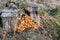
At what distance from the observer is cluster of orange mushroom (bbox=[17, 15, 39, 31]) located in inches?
276

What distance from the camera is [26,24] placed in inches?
281

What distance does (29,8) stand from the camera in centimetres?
735

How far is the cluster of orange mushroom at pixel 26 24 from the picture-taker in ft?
23.0

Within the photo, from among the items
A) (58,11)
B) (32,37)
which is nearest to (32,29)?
(32,37)

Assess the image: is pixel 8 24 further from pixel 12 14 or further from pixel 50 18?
pixel 50 18

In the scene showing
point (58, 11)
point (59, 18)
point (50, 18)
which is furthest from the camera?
point (58, 11)

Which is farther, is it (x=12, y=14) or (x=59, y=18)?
(x=59, y=18)

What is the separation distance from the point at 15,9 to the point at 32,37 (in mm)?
879

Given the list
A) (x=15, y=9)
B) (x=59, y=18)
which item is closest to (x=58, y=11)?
(x=59, y=18)

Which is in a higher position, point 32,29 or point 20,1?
point 20,1

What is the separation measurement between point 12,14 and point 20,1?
1048mm

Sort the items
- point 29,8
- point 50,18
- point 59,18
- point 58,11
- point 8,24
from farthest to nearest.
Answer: point 58,11
point 59,18
point 50,18
point 29,8
point 8,24

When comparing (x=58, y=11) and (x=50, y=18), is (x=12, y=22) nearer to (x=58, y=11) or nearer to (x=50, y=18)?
(x=50, y=18)

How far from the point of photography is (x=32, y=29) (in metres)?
7.11
